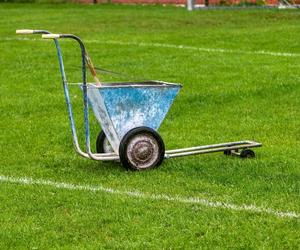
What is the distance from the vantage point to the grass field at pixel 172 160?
6.29 m

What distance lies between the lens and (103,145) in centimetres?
847

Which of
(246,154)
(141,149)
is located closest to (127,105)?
(141,149)

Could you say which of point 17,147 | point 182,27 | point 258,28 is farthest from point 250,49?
point 17,147

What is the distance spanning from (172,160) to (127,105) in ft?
2.50

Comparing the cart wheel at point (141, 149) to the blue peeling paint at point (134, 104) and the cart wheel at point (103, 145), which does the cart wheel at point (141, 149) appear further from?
the cart wheel at point (103, 145)

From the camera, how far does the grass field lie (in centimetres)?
629

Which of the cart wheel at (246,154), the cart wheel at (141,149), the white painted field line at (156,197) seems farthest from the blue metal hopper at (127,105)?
the cart wheel at (246,154)

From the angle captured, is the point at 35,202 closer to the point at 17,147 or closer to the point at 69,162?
the point at 69,162

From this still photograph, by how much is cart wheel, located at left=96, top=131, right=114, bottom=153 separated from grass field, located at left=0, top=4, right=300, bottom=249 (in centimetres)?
17

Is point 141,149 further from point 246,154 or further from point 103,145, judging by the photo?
point 246,154

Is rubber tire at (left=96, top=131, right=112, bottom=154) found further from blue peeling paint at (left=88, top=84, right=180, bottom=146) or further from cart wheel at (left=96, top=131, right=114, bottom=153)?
blue peeling paint at (left=88, top=84, right=180, bottom=146)

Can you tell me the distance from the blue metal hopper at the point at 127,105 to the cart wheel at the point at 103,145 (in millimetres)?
360

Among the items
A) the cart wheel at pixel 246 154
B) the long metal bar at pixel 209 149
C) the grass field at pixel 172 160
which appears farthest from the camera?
the cart wheel at pixel 246 154

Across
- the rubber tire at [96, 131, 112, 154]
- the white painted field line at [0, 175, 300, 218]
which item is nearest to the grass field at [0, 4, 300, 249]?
the white painted field line at [0, 175, 300, 218]
